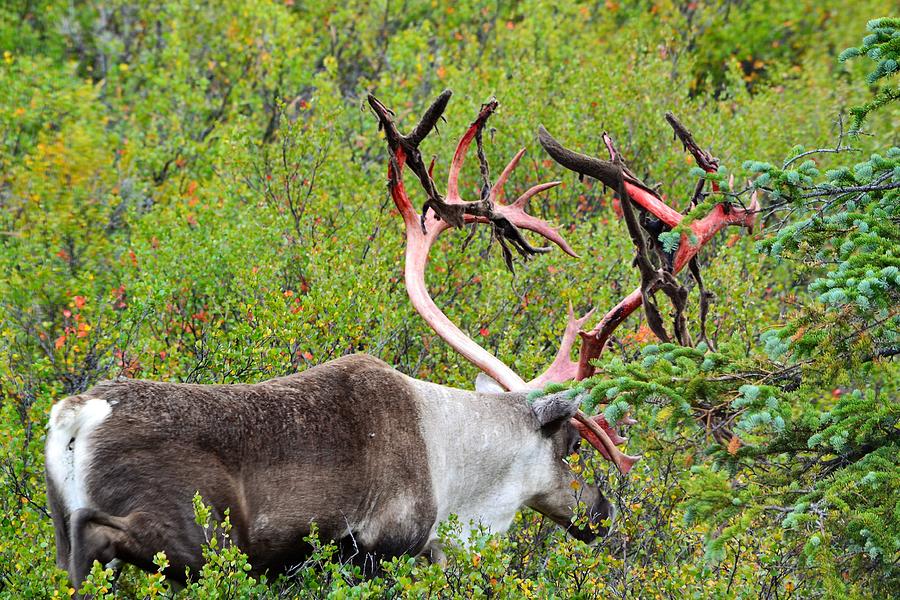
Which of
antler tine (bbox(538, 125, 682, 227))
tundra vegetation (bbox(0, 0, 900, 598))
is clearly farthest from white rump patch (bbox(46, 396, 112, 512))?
antler tine (bbox(538, 125, 682, 227))

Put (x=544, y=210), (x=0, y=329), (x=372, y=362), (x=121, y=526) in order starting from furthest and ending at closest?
(x=544, y=210)
(x=0, y=329)
(x=372, y=362)
(x=121, y=526)

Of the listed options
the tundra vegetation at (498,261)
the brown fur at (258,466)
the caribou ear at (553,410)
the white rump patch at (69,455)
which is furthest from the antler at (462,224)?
the white rump patch at (69,455)

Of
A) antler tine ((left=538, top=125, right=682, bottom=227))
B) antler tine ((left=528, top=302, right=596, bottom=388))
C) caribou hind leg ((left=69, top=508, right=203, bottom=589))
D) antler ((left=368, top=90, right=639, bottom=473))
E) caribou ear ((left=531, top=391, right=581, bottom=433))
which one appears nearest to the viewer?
caribou hind leg ((left=69, top=508, right=203, bottom=589))

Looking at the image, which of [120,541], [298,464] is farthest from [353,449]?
[120,541]

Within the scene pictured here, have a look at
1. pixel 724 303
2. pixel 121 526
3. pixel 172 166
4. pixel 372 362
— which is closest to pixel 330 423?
pixel 372 362

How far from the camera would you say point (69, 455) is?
186 inches

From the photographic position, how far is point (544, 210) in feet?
37.5

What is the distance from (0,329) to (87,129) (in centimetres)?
577

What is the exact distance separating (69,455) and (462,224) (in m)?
3.21

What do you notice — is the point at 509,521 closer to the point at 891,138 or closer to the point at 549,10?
the point at 891,138

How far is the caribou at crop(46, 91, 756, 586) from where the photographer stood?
4.77 meters

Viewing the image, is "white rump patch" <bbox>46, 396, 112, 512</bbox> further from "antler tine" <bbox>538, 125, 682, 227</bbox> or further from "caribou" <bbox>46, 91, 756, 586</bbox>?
"antler tine" <bbox>538, 125, 682, 227</bbox>

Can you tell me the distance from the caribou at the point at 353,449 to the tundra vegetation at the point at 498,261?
7.1 inches

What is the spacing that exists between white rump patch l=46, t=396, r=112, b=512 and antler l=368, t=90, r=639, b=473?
2687mm
